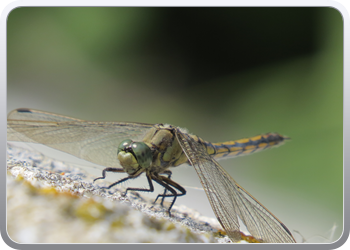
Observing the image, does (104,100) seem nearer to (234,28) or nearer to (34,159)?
(234,28)

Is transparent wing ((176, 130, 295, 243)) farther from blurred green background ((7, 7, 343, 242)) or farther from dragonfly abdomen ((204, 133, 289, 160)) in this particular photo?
blurred green background ((7, 7, 343, 242))

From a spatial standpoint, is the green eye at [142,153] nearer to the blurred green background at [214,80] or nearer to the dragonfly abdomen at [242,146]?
the dragonfly abdomen at [242,146]

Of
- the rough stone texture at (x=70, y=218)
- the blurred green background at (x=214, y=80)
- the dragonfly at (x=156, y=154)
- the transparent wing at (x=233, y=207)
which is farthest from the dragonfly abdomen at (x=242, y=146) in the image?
the rough stone texture at (x=70, y=218)

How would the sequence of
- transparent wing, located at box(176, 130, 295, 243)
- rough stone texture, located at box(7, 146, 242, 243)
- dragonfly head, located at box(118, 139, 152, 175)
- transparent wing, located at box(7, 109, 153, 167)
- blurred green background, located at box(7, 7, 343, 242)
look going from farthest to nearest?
blurred green background, located at box(7, 7, 343, 242), transparent wing, located at box(7, 109, 153, 167), dragonfly head, located at box(118, 139, 152, 175), transparent wing, located at box(176, 130, 295, 243), rough stone texture, located at box(7, 146, 242, 243)

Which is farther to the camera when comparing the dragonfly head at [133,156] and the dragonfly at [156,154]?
the dragonfly head at [133,156]

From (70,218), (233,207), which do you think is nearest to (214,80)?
(233,207)

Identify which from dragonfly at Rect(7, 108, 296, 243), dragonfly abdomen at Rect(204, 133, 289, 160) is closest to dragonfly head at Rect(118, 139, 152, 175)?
dragonfly at Rect(7, 108, 296, 243)
